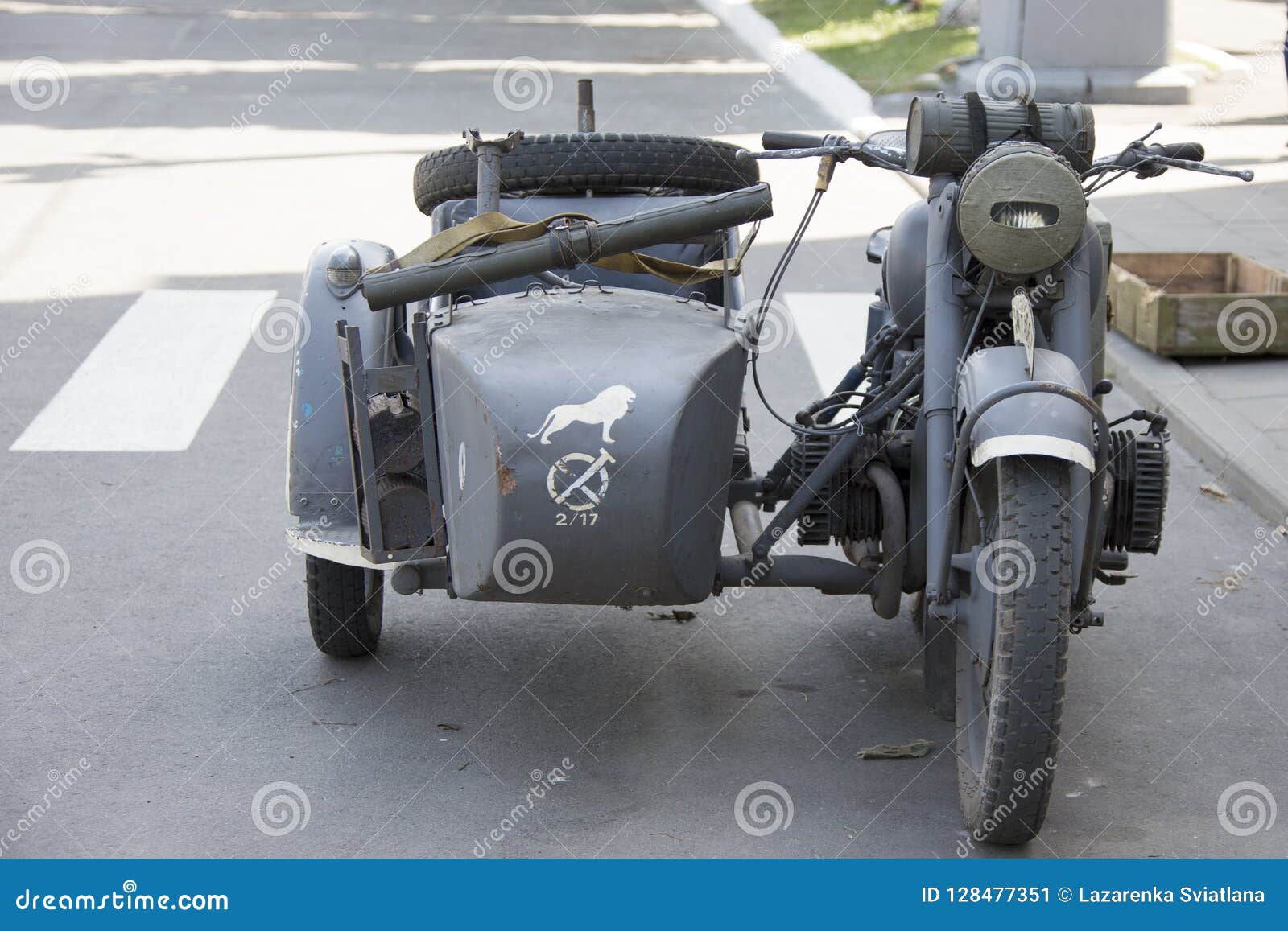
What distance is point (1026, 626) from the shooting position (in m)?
3.55

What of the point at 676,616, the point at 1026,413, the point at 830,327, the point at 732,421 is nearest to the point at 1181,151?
the point at 1026,413

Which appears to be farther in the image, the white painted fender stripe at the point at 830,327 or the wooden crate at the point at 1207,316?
the white painted fender stripe at the point at 830,327

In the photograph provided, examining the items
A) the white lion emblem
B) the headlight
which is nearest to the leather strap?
the white lion emblem

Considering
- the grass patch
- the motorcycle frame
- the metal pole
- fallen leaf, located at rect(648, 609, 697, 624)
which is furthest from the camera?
the grass patch

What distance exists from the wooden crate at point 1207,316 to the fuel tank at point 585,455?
4549 mm

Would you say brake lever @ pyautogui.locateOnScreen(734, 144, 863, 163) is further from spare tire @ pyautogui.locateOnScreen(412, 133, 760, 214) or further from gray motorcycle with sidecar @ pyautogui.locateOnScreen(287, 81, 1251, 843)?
spare tire @ pyautogui.locateOnScreen(412, 133, 760, 214)

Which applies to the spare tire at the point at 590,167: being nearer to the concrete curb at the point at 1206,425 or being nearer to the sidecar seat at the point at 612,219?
the sidecar seat at the point at 612,219

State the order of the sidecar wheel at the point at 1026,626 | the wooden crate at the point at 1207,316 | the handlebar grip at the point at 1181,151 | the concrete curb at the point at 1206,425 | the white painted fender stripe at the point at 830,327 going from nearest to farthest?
the sidecar wheel at the point at 1026,626 → the handlebar grip at the point at 1181,151 → the concrete curb at the point at 1206,425 → the wooden crate at the point at 1207,316 → the white painted fender stripe at the point at 830,327

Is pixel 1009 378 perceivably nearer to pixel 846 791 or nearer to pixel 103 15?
pixel 846 791

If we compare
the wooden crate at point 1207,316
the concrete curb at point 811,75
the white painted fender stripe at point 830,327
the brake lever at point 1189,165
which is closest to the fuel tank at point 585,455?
the brake lever at point 1189,165

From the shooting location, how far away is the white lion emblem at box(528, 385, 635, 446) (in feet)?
12.4

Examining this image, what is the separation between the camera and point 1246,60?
17.2 metres

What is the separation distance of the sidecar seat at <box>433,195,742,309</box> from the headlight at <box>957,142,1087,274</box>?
119 cm

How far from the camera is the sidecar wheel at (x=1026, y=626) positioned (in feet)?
11.6
